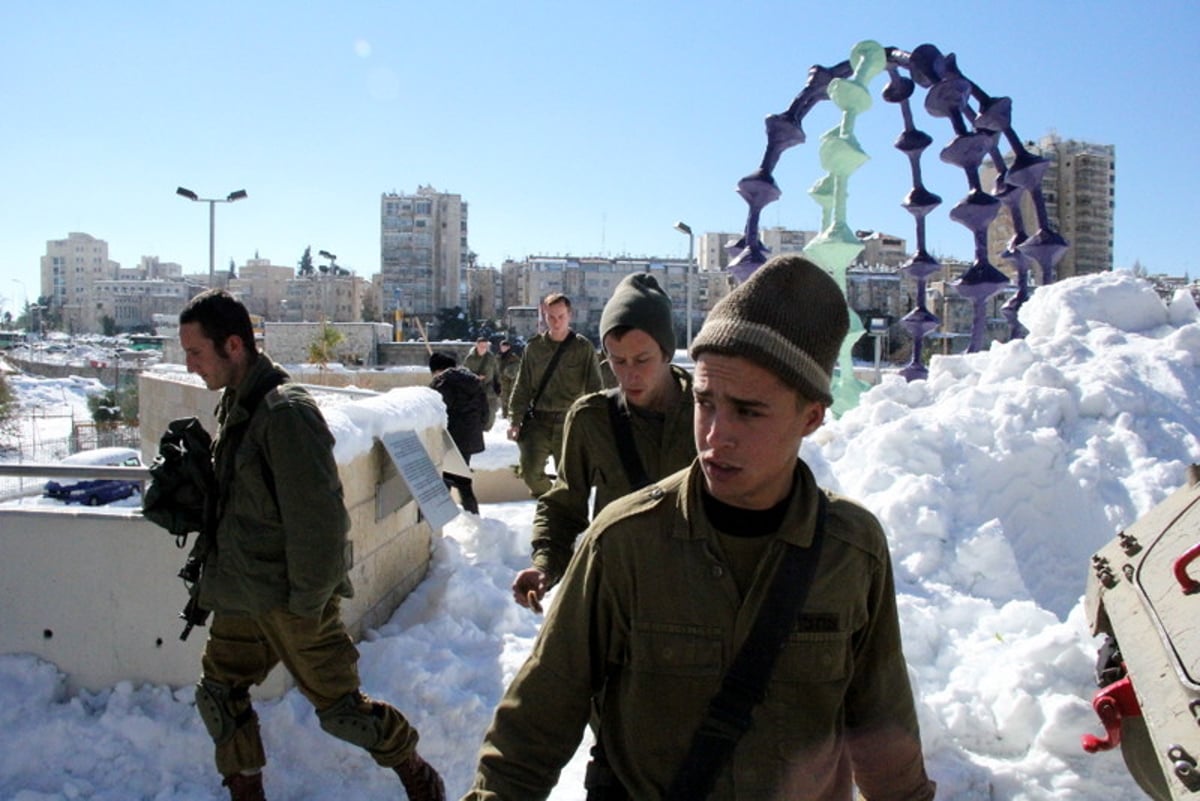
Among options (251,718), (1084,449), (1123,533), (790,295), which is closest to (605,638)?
(790,295)

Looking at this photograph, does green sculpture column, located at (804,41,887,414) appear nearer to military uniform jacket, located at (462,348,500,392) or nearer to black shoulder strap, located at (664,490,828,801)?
military uniform jacket, located at (462,348,500,392)

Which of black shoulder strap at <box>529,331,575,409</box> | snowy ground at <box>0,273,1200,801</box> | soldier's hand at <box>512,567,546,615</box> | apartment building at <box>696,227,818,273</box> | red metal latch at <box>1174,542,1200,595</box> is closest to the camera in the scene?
red metal latch at <box>1174,542,1200,595</box>

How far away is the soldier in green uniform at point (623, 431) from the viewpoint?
3.07m

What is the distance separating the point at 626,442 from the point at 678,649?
147 cm

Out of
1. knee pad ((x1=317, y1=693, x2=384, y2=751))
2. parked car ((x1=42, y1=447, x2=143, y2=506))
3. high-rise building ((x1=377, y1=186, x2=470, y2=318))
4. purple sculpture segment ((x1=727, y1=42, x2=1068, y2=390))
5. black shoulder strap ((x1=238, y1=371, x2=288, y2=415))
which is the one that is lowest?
parked car ((x1=42, y1=447, x2=143, y2=506))

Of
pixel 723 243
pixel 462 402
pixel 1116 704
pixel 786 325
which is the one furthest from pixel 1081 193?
pixel 786 325

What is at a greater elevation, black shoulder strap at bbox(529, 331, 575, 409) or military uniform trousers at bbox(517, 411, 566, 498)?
black shoulder strap at bbox(529, 331, 575, 409)

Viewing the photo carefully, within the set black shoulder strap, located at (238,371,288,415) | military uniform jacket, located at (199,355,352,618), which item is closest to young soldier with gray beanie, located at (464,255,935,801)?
military uniform jacket, located at (199,355,352,618)

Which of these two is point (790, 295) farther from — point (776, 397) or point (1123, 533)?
point (1123, 533)

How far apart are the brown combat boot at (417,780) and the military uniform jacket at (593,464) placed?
3.60 feet

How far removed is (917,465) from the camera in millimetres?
6871

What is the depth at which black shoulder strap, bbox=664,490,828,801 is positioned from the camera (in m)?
1.57

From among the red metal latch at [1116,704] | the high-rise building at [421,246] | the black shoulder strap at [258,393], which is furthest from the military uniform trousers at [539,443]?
the high-rise building at [421,246]

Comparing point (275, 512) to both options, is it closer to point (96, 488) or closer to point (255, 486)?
point (255, 486)
